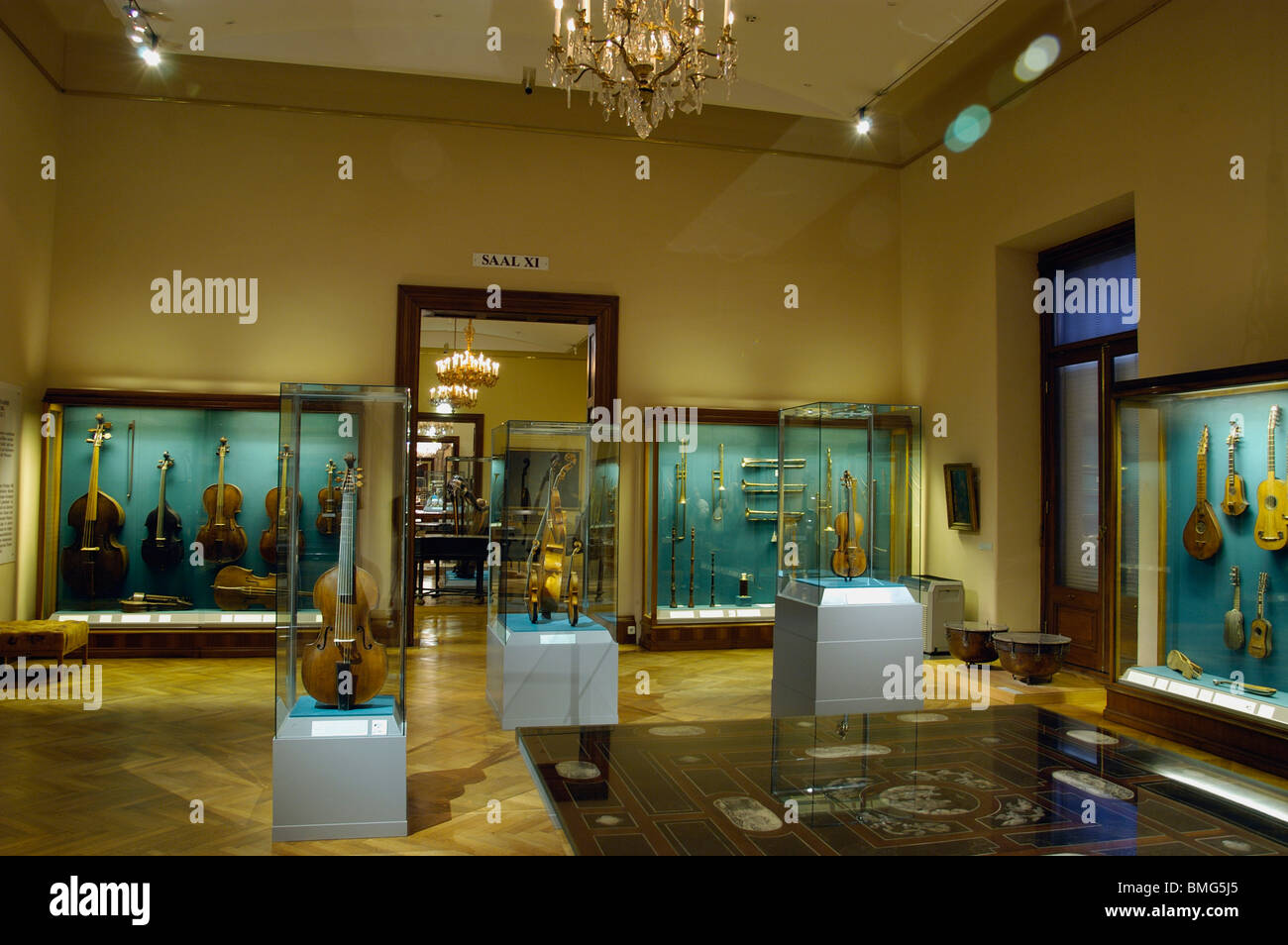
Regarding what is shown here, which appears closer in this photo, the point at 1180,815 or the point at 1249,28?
the point at 1180,815

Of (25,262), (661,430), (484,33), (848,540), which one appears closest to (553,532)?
(848,540)

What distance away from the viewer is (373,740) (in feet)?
12.5

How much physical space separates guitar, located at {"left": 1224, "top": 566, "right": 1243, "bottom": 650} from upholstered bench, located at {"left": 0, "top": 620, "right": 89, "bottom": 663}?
7.55 meters

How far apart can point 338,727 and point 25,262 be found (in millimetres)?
5943

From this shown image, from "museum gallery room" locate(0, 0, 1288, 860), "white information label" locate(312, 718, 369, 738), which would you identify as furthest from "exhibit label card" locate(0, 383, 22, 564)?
"white information label" locate(312, 718, 369, 738)

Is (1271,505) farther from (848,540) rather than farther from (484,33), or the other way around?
(484,33)

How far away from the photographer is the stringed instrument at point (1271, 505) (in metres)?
4.91

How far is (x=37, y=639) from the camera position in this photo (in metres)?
6.52

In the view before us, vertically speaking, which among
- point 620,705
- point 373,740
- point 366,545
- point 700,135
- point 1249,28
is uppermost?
point 700,135

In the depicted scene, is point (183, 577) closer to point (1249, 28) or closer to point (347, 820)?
point (347, 820)

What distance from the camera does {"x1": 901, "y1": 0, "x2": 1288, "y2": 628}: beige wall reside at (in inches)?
A: 224

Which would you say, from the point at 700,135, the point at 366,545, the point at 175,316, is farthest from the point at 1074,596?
the point at 175,316

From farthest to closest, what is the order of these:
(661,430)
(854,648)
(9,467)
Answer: (661,430), (9,467), (854,648)

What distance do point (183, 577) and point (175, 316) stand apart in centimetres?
230
